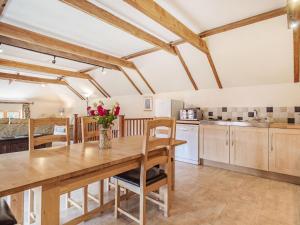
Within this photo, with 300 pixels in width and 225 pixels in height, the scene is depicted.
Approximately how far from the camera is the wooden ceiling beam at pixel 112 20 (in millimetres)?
2334

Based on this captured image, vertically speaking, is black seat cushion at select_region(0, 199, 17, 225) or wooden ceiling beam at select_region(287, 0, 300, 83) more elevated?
wooden ceiling beam at select_region(287, 0, 300, 83)

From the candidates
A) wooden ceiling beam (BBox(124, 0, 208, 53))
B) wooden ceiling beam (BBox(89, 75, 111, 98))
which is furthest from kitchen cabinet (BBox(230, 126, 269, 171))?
wooden ceiling beam (BBox(89, 75, 111, 98))

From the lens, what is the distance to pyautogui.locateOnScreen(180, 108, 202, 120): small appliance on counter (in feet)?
14.7

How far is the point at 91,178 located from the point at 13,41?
3.95 m

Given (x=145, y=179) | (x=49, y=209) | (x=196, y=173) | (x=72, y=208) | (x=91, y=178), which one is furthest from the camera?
(x=196, y=173)

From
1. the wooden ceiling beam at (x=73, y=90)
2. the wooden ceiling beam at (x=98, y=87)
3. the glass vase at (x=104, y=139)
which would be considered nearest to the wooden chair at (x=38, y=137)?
the glass vase at (x=104, y=139)

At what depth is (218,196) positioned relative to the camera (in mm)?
2561

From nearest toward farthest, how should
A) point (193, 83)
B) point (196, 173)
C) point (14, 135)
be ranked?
point (196, 173), point (14, 135), point (193, 83)

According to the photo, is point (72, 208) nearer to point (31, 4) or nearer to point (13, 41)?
point (31, 4)

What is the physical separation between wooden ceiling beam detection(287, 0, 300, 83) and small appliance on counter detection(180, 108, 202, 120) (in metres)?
2.03

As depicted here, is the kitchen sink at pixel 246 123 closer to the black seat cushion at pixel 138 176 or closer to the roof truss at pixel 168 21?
the roof truss at pixel 168 21

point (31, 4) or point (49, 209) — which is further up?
point (31, 4)

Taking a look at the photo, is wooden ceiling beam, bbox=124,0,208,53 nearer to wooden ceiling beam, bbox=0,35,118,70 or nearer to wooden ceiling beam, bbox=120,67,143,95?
wooden ceiling beam, bbox=120,67,143,95

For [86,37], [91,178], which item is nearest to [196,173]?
[91,178]
